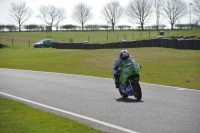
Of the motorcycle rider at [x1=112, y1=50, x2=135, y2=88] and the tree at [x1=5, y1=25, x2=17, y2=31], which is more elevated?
the tree at [x1=5, y1=25, x2=17, y2=31]

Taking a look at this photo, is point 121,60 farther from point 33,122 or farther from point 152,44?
point 152,44

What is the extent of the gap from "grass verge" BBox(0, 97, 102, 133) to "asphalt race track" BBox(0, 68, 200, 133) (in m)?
0.37

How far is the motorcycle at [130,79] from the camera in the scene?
12.5 m

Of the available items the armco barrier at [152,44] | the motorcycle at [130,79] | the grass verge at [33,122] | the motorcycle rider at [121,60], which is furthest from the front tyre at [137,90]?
the armco barrier at [152,44]

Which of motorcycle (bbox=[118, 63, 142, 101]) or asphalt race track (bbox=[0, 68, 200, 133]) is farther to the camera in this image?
motorcycle (bbox=[118, 63, 142, 101])

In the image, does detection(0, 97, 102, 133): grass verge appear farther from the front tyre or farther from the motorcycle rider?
the motorcycle rider

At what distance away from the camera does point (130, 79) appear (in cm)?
1271

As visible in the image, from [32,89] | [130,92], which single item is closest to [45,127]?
[130,92]

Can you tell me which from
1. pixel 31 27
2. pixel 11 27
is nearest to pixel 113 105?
pixel 11 27

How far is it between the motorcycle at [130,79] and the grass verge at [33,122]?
2.81 meters

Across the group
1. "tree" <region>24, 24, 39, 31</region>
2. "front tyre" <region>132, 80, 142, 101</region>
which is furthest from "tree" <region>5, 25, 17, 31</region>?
"front tyre" <region>132, 80, 142, 101</region>

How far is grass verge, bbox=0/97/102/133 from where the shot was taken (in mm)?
8523

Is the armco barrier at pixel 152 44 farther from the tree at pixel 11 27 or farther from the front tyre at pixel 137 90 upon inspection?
the tree at pixel 11 27

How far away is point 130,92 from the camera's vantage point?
504 inches
